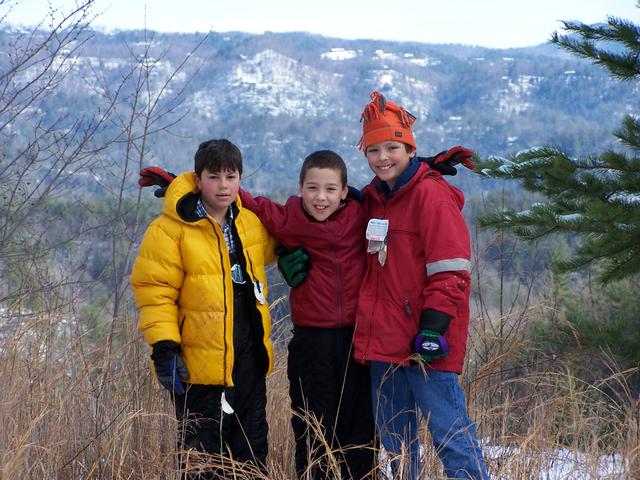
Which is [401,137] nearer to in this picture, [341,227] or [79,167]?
[341,227]

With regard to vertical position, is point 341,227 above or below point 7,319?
above

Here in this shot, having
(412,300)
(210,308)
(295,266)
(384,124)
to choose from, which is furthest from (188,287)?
(384,124)

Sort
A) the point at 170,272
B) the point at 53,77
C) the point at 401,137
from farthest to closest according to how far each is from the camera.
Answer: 1. the point at 53,77
2. the point at 401,137
3. the point at 170,272

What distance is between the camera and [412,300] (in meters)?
2.64

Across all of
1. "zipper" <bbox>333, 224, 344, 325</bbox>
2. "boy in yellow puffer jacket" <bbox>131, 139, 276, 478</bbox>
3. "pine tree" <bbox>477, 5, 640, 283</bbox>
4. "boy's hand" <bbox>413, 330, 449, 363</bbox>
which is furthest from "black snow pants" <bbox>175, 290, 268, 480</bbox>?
"pine tree" <bbox>477, 5, 640, 283</bbox>

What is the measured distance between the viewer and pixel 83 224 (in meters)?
5.05

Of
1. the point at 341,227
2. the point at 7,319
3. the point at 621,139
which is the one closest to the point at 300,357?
the point at 341,227

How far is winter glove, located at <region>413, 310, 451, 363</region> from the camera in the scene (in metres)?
2.46

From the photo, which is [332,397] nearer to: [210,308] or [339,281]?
[339,281]

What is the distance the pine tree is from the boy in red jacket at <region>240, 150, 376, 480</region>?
161 cm

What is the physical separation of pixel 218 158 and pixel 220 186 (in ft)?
0.32

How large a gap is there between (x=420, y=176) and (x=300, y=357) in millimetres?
780

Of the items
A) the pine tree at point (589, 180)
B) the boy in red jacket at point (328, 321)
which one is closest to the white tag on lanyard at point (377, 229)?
the boy in red jacket at point (328, 321)

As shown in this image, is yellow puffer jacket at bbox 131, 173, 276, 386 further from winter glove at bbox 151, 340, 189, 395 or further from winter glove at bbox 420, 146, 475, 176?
winter glove at bbox 420, 146, 475, 176
